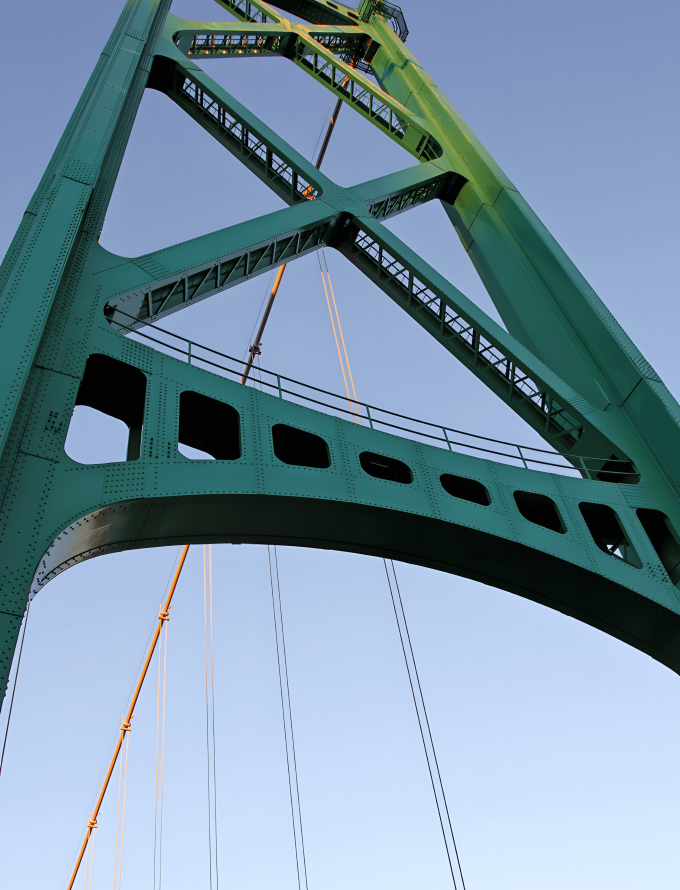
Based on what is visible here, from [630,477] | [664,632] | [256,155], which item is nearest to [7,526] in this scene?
[664,632]

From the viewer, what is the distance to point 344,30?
20.3 m

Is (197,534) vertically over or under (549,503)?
under

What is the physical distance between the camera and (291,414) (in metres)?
7.91

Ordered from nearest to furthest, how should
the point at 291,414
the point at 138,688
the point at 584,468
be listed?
the point at 291,414
the point at 584,468
the point at 138,688

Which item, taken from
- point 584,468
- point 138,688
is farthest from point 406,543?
point 138,688

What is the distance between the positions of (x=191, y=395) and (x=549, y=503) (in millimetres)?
4755

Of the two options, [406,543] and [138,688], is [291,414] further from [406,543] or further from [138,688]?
[138,688]

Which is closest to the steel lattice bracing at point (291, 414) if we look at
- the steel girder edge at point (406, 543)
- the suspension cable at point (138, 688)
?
the steel girder edge at point (406, 543)

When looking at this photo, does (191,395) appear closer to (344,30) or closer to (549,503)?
(549,503)

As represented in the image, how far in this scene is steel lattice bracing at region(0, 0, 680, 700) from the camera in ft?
21.0

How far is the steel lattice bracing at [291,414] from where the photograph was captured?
639 cm

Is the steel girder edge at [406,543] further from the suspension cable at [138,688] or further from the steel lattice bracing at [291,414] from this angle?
the suspension cable at [138,688]

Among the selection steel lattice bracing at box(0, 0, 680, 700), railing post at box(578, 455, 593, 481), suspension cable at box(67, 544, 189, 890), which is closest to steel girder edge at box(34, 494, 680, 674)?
steel lattice bracing at box(0, 0, 680, 700)

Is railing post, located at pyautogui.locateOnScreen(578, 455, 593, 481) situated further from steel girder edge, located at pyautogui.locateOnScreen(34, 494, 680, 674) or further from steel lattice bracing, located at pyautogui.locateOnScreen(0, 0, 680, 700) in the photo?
steel girder edge, located at pyautogui.locateOnScreen(34, 494, 680, 674)
